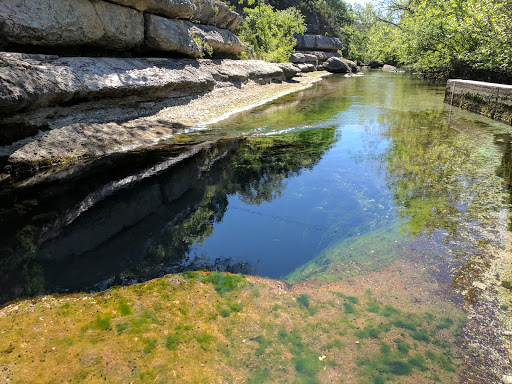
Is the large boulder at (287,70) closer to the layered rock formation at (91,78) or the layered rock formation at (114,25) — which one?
the layered rock formation at (114,25)

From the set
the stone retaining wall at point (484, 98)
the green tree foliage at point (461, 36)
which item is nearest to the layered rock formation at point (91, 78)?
the stone retaining wall at point (484, 98)

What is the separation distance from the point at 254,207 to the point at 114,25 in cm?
767

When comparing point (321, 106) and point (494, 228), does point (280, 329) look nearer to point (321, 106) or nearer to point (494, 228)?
point (494, 228)

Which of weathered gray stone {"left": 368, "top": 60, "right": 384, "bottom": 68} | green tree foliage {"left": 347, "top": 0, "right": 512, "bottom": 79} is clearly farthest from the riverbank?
weathered gray stone {"left": 368, "top": 60, "right": 384, "bottom": 68}

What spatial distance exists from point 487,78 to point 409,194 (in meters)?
13.5

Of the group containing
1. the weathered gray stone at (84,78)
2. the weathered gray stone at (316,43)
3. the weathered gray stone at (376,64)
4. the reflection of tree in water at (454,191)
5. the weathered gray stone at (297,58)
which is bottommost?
the reflection of tree in water at (454,191)

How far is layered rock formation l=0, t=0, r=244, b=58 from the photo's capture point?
7.23 m

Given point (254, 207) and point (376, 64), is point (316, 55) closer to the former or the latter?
point (376, 64)

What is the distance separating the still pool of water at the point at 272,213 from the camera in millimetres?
3488

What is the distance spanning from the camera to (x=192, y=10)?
41.3 ft

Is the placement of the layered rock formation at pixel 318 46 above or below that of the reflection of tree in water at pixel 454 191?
above

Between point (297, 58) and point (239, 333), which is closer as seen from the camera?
point (239, 333)

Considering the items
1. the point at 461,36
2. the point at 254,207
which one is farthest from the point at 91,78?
the point at 461,36

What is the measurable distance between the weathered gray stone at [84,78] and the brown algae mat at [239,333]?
16.4ft
